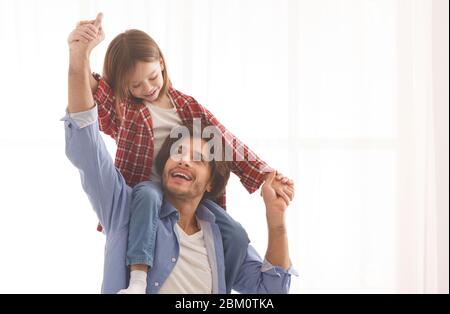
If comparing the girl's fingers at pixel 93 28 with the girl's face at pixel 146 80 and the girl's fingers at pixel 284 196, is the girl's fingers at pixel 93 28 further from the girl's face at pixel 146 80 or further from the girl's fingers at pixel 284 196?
the girl's fingers at pixel 284 196

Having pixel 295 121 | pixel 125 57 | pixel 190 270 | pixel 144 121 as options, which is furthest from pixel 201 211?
pixel 295 121

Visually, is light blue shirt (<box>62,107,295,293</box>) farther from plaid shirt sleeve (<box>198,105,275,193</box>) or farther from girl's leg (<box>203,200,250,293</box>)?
plaid shirt sleeve (<box>198,105,275,193</box>)

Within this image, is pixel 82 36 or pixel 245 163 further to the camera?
pixel 245 163

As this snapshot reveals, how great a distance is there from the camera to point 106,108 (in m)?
1.48

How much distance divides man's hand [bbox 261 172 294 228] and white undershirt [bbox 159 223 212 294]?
0.65 feet

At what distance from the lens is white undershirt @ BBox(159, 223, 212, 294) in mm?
1407

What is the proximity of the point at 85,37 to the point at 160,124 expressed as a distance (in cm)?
29

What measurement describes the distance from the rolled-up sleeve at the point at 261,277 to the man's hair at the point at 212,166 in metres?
0.19

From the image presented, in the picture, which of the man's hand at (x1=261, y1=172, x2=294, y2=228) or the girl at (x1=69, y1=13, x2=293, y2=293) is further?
the man's hand at (x1=261, y1=172, x2=294, y2=228)

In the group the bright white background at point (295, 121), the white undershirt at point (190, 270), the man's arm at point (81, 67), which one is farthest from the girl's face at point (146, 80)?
the bright white background at point (295, 121)

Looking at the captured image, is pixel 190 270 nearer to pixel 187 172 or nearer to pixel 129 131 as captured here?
pixel 187 172

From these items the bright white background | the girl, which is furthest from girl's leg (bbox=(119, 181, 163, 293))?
the bright white background

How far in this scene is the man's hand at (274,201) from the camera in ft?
5.00

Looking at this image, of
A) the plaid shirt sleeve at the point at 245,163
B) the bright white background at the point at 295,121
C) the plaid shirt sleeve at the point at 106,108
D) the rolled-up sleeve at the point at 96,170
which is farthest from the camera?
the bright white background at the point at 295,121
